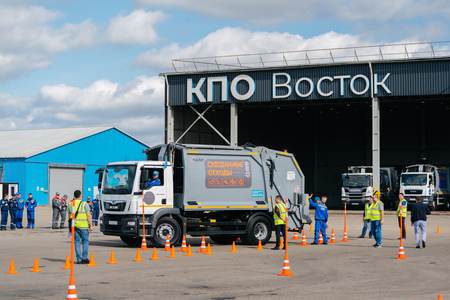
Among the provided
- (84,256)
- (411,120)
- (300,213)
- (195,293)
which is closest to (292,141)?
(411,120)

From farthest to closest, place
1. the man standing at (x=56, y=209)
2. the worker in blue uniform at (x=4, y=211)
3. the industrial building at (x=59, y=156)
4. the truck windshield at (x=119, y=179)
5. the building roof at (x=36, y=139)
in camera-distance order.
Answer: the building roof at (x=36, y=139) < the industrial building at (x=59, y=156) < the man standing at (x=56, y=209) < the worker in blue uniform at (x=4, y=211) < the truck windshield at (x=119, y=179)

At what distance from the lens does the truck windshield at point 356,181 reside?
50.1 m

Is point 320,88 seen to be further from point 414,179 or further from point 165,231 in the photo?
point 165,231

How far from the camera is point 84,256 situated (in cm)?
1630

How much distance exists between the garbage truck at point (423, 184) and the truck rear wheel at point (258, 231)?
28166 millimetres

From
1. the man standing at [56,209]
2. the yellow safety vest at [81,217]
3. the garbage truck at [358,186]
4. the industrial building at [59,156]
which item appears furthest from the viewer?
the industrial building at [59,156]

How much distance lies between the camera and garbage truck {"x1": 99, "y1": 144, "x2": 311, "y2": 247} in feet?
67.2

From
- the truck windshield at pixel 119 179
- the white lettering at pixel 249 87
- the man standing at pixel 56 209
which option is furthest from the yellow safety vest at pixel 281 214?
the white lettering at pixel 249 87

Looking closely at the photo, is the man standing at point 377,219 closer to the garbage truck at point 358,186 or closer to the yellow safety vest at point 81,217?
the yellow safety vest at point 81,217

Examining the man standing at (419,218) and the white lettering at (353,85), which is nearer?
the man standing at (419,218)

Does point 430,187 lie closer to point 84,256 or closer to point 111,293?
point 84,256

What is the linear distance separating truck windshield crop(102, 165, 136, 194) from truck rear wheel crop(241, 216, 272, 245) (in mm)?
4128

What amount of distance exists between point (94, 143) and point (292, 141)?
18515 millimetres

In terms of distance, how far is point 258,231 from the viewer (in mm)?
22141
